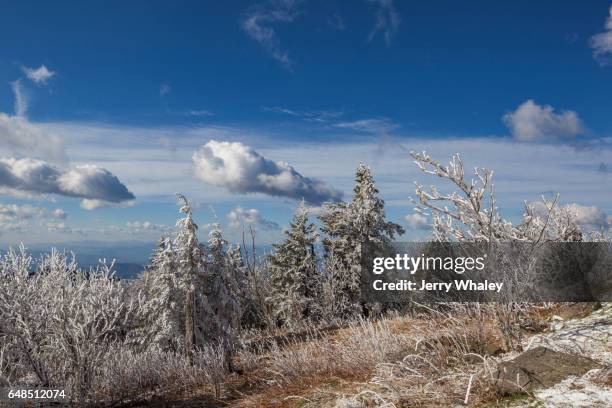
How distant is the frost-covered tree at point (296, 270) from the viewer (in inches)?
1259

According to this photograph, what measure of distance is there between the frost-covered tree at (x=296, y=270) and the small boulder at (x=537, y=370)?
26586mm

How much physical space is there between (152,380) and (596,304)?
29.6ft

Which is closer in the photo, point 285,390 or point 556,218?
Answer: point 285,390

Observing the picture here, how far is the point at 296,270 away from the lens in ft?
106

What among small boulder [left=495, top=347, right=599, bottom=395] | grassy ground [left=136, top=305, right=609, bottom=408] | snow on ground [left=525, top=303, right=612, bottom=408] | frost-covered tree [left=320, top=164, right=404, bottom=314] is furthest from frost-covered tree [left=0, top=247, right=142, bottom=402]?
frost-covered tree [left=320, top=164, right=404, bottom=314]

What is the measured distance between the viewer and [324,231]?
106 feet

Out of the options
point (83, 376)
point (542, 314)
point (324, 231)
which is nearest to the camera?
point (83, 376)

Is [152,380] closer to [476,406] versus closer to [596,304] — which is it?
[476,406]

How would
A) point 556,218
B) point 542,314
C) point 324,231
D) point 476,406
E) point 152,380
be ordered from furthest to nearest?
point 324,231 → point 556,218 → point 152,380 → point 542,314 → point 476,406

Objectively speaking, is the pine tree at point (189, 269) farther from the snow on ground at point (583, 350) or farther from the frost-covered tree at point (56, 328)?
the snow on ground at point (583, 350)

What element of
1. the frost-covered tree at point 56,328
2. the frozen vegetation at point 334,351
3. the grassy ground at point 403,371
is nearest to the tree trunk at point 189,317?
the frozen vegetation at point 334,351

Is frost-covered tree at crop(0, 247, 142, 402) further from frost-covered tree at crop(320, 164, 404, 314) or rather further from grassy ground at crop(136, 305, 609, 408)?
frost-covered tree at crop(320, 164, 404, 314)

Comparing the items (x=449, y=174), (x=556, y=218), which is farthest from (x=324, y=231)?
(x=449, y=174)

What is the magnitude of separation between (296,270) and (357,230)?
5461 mm
